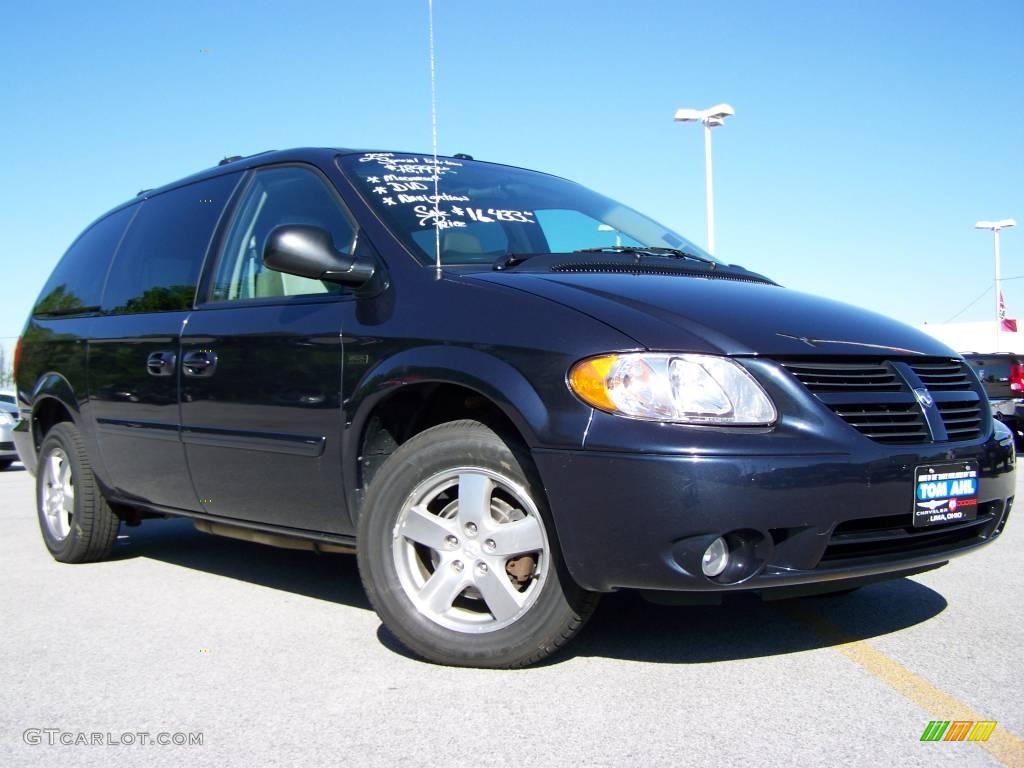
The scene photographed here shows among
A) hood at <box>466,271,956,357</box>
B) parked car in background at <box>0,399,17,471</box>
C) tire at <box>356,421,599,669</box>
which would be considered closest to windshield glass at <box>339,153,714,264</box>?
hood at <box>466,271,956,357</box>

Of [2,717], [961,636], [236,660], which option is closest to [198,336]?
[236,660]

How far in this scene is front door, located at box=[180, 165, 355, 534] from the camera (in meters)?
3.80

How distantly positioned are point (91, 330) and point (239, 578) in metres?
1.46

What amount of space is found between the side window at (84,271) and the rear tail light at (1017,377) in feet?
36.1

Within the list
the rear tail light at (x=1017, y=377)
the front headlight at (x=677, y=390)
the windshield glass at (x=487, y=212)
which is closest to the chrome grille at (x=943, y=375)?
the front headlight at (x=677, y=390)

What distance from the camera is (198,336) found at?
438 cm

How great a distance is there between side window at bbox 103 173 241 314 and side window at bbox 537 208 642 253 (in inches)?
56.0

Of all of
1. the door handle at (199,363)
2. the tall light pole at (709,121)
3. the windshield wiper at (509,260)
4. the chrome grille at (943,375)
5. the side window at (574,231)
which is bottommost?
the chrome grille at (943,375)

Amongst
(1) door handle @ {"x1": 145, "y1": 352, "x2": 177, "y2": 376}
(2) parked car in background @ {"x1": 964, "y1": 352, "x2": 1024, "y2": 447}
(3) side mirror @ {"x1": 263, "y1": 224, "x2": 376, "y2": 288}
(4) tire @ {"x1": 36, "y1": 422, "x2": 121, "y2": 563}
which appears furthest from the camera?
(2) parked car in background @ {"x1": 964, "y1": 352, "x2": 1024, "y2": 447}

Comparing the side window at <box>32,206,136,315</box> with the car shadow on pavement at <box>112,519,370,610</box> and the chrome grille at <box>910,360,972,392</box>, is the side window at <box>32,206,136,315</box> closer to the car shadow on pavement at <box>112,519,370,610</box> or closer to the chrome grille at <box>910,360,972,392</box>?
the car shadow on pavement at <box>112,519,370,610</box>

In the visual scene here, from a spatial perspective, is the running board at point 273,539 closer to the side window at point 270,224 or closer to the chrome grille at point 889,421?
the side window at point 270,224

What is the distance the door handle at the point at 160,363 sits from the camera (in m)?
4.52

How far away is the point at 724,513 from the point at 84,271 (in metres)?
4.25

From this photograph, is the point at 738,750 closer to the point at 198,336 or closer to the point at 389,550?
the point at 389,550
